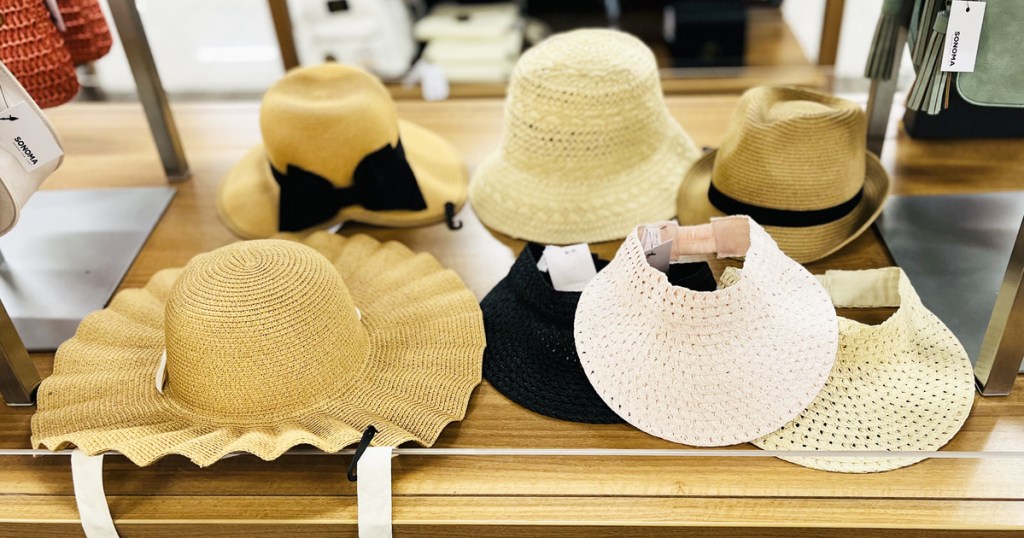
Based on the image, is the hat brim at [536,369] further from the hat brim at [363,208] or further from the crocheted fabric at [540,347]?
the hat brim at [363,208]

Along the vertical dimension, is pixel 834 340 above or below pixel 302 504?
above

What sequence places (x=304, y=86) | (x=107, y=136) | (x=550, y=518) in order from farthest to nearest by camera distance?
(x=107, y=136) < (x=304, y=86) < (x=550, y=518)

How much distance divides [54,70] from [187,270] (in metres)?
0.55

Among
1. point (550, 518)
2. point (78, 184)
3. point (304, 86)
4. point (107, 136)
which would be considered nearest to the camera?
point (550, 518)

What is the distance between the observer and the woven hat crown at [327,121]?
58.9 inches

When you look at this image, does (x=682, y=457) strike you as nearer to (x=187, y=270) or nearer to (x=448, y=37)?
(x=187, y=270)

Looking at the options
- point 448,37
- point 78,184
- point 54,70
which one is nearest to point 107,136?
point 78,184

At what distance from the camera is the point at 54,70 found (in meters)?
1.44

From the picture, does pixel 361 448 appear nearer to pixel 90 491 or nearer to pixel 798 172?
pixel 90 491

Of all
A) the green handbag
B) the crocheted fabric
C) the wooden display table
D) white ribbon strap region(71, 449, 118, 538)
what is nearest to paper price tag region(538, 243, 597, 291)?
the crocheted fabric

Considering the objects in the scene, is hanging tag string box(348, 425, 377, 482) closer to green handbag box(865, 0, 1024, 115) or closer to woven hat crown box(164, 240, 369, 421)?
woven hat crown box(164, 240, 369, 421)

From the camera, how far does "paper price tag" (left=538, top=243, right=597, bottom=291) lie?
4.64 ft

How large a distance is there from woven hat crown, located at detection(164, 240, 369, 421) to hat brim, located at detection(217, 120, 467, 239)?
17.5 inches

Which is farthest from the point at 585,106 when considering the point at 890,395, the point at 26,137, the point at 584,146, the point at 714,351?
the point at 26,137
